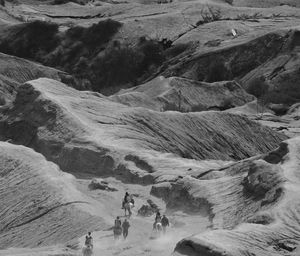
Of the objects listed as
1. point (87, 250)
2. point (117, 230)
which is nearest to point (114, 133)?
point (117, 230)

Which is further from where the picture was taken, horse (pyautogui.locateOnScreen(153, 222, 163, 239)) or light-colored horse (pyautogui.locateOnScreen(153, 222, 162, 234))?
light-colored horse (pyautogui.locateOnScreen(153, 222, 162, 234))

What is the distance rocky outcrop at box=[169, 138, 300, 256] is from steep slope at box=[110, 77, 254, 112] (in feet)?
100

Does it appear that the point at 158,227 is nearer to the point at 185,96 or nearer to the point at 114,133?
the point at 114,133

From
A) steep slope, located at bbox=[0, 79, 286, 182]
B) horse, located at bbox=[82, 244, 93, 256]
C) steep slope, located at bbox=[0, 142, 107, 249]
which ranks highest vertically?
horse, located at bbox=[82, 244, 93, 256]

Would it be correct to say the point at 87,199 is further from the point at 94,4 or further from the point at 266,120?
the point at 94,4

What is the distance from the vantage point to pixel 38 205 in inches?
1406

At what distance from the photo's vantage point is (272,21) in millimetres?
102125

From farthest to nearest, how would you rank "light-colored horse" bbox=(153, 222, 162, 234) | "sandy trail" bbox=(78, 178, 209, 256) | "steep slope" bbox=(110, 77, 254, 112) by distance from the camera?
A: 1. "steep slope" bbox=(110, 77, 254, 112)
2. "light-colored horse" bbox=(153, 222, 162, 234)
3. "sandy trail" bbox=(78, 178, 209, 256)

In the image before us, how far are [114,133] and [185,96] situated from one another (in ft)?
83.3

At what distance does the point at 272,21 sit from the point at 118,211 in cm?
7035

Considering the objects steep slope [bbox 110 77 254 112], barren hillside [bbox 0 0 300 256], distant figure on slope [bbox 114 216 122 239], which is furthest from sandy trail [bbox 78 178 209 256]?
steep slope [bbox 110 77 254 112]

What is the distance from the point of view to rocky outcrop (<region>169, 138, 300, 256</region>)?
2511 cm

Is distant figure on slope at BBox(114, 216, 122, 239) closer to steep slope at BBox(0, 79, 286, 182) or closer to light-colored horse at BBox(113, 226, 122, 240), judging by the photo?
light-colored horse at BBox(113, 226, 122, 240)

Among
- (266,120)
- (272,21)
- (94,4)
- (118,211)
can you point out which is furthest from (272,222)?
(94,4)
